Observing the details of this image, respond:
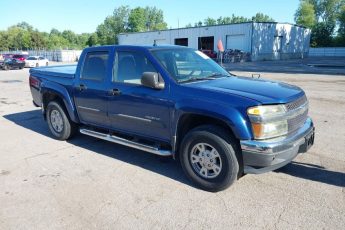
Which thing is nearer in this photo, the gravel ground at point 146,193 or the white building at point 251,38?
the gravel ground at point 146,193

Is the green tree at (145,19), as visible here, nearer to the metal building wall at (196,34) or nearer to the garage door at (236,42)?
the metal building wall at (196,34)

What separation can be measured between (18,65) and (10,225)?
33.2m

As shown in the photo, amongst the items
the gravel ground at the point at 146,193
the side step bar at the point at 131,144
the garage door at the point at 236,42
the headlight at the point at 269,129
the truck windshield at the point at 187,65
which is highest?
the garage door at the point at 236,42

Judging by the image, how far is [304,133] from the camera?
420 centimetres

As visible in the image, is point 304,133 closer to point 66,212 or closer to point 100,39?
point 66,212

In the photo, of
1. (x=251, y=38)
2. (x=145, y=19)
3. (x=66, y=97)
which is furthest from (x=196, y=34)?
(x=145, y=19)

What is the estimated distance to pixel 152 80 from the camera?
14.3 feet

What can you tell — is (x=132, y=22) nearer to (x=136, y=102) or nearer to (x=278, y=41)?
(x=278, y=41)

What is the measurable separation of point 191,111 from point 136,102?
39.3 inches

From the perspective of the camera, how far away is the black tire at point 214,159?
392 cm

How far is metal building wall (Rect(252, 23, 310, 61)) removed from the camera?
39381 mm

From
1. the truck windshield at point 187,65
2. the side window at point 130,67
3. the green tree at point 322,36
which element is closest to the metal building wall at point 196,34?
the truck windshield at point 187,65

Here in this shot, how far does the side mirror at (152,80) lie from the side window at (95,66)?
117 centimetres

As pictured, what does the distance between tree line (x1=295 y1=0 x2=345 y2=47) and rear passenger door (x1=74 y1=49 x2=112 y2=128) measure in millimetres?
69055
